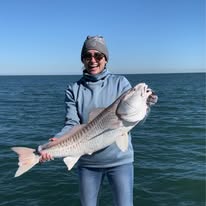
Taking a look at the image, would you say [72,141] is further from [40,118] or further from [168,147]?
[40,118]

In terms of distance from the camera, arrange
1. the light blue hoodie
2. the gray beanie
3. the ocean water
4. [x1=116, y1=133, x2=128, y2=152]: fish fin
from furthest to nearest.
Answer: the ocean water → the gray beanie → the light blue hoodie → [x1=116, y1=133, x2=128, y2=152]: fish fin

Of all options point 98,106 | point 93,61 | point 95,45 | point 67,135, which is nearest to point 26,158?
point 67,135

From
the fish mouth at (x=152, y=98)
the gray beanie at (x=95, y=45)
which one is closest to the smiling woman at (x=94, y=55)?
the gray beanie at (x=95, y=45)

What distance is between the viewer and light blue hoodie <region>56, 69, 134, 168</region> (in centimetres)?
533

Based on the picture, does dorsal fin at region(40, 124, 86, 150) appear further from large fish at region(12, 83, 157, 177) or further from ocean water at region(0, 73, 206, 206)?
ocean water at region(0, 73, 206, 206)

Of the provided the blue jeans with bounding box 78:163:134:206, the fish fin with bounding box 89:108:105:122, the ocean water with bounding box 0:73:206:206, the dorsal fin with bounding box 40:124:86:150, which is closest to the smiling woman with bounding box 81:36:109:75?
the fish fin with bounding box 89:108:105:122

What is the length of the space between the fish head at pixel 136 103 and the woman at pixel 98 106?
0.54 metres

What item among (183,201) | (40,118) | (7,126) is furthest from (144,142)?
(40,118)

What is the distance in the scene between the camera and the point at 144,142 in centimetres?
1961

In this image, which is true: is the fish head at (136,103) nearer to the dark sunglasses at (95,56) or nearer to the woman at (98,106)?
the woman at (98,106)

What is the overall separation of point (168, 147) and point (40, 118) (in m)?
15.1

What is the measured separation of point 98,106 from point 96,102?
66mm

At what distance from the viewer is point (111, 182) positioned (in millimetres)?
5543

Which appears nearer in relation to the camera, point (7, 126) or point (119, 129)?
point (119, 129)
